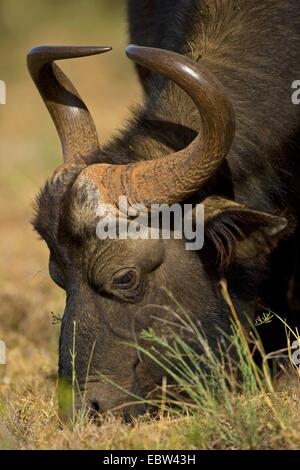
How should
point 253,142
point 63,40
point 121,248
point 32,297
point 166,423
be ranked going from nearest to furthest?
point 166,423 → point 121,248 → point 253,142 → point 32,297 → point 63,40

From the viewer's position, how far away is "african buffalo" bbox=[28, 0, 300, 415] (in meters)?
5.31

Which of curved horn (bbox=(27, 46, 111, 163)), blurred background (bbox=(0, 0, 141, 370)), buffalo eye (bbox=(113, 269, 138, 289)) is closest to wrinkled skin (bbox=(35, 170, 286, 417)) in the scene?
buffalo eye (bbox=(113, 269, 138, 289))

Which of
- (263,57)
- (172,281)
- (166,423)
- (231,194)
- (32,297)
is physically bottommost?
(32,297)

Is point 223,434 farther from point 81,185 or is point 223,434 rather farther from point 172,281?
point 81,185

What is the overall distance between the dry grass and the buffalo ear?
728mm

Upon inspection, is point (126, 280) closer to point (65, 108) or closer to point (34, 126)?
point (65, 108)

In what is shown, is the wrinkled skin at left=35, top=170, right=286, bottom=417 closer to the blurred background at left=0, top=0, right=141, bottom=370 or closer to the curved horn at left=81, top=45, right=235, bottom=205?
the curved horn at left=81, top=45, right=235, bottom=205

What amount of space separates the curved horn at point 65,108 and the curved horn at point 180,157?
1.39 feet

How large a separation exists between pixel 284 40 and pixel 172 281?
148 centimetres

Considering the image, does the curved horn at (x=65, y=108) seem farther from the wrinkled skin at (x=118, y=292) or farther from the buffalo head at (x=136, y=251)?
the wrinkled skin at (x=118, y=292)

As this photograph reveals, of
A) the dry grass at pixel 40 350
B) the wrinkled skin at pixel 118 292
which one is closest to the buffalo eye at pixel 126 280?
the wrinkled skin at pixel 118 292

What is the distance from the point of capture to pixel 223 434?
4.46 metres

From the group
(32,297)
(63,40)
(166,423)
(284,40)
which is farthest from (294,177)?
(63,40)

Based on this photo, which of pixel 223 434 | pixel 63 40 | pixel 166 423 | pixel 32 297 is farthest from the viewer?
pixel 63 40
